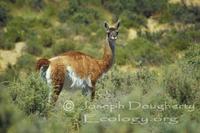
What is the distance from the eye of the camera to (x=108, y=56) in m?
13.2

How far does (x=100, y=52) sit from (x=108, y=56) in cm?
1403

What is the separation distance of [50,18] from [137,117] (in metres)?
30.2

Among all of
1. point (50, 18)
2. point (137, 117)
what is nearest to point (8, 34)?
point (50, 18)

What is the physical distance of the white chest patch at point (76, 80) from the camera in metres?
11.5

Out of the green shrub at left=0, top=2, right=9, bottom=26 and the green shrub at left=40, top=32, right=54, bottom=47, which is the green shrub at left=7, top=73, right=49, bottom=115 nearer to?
the green shrub at left=40, top=32, right=54, bottom=47

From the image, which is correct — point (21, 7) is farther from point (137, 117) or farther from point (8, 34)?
point (137, 117)

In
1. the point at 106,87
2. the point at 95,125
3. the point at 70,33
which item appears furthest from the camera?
the point at 70,33

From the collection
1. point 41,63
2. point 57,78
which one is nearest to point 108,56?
point 57,78

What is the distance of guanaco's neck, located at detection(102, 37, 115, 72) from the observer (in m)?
12.8

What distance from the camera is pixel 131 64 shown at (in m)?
25.1

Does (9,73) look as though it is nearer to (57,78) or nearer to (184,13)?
(57,78)

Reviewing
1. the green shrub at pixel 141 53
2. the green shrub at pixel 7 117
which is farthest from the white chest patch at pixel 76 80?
the green shrub at pixel 141 53

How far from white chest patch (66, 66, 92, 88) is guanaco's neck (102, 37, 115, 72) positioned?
32.6 inches

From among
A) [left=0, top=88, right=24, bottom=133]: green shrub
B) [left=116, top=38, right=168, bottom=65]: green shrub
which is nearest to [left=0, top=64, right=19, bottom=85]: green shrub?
[left=116, top=38, right=168, bottom=65]: green shrub
